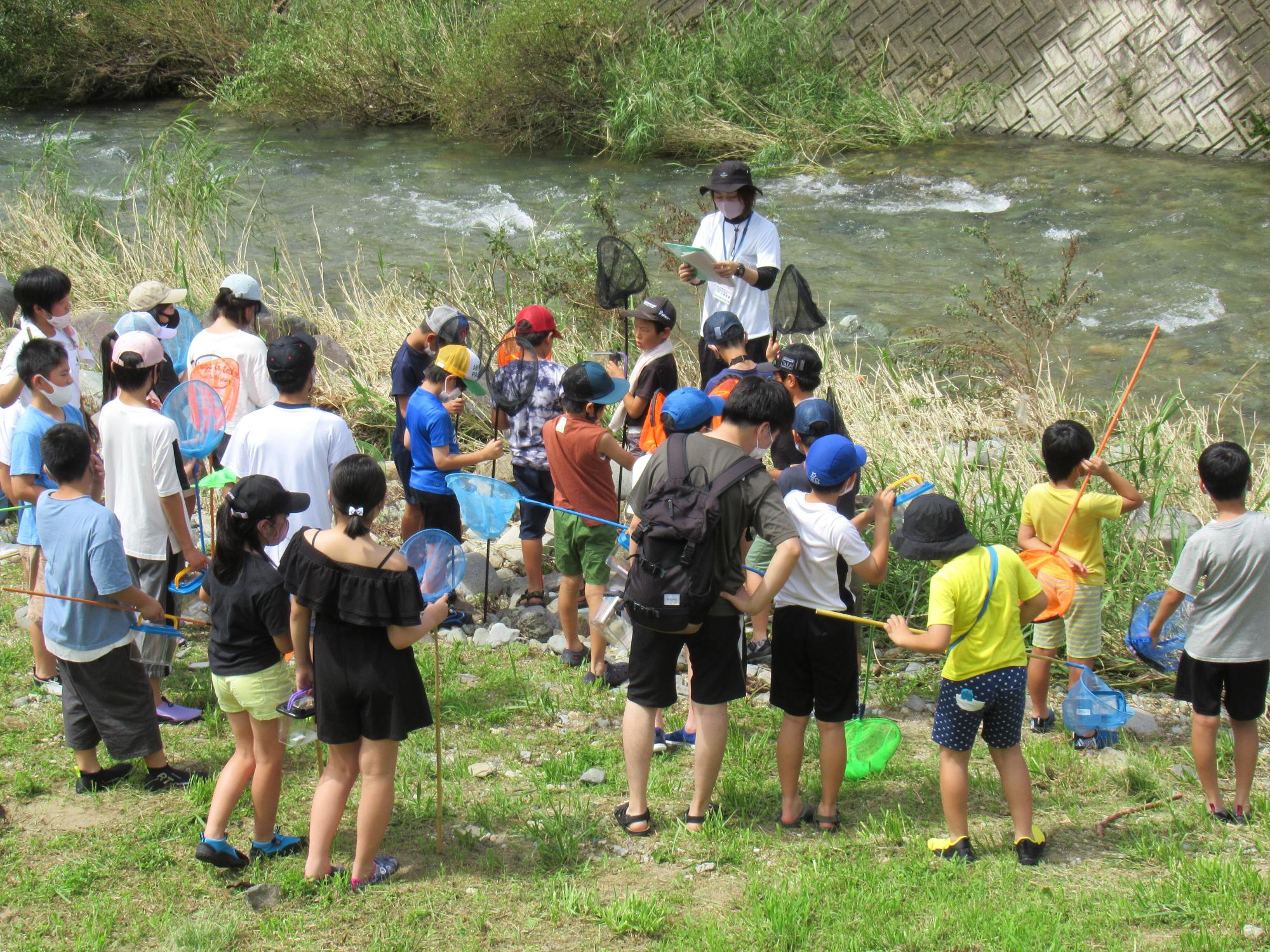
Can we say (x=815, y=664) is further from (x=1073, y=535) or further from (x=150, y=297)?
(x=150, y=297)

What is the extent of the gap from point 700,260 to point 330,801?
3.39m

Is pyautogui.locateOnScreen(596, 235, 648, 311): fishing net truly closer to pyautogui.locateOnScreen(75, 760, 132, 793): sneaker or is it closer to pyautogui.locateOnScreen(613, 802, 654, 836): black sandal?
pyautogui.locateOnScreen(613, 802, 654, 836): black sandal

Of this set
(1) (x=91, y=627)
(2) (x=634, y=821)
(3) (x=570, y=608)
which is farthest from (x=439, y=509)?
(2) (x=634, y=821)

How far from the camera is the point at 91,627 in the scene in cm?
414

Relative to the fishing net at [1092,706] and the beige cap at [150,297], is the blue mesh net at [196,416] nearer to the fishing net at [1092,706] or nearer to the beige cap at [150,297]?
the beige cap at [150,297]

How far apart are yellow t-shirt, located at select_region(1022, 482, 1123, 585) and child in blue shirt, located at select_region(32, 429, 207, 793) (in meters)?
3.17

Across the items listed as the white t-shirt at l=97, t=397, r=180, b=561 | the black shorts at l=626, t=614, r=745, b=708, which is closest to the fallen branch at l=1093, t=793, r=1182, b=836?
the black shorts at l=626, t=614, r=745, b=708

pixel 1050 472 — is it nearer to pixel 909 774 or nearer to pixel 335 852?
pixel 909 774

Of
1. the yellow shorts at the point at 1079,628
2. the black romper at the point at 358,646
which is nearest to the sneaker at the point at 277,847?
the black romper at the point at 358,646

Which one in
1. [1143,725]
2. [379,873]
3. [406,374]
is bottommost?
[1143,725]

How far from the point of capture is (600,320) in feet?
27.6

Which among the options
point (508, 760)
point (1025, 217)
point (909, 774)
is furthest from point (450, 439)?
point (1025, 217)

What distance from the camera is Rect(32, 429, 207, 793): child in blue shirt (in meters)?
4.02

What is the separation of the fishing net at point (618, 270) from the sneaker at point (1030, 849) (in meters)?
3.44
